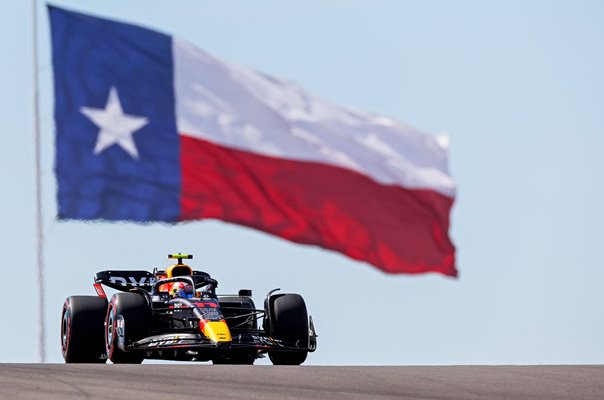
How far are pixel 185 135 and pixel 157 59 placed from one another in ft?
6.38

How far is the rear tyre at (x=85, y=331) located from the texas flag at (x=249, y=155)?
137 inches

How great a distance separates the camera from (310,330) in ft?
84.6

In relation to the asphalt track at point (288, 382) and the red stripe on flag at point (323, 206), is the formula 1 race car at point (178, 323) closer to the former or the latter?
the asphalt track at point (288, 382)

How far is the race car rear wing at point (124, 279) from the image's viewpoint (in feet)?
88.1

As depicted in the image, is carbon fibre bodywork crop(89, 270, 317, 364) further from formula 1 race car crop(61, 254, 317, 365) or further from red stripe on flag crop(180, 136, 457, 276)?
red stripe on flag crop(180, 136, 457, 276)

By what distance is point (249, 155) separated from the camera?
105 feet

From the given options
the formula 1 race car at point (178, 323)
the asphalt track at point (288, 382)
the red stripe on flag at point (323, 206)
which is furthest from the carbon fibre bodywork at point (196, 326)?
the red stripe on flag at point (323, 206)

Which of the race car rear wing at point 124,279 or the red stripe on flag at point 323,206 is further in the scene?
the red stripe on flag at point 323,206

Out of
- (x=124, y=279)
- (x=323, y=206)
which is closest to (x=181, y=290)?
(x=124, y=279)

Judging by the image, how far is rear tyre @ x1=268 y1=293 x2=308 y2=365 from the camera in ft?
83.7

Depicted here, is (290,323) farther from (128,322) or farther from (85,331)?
(85,331)

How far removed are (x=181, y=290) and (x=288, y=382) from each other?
7.88 m

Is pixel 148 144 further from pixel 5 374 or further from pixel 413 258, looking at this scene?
pixel 5 374

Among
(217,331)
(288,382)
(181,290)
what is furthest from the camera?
(181,290)
